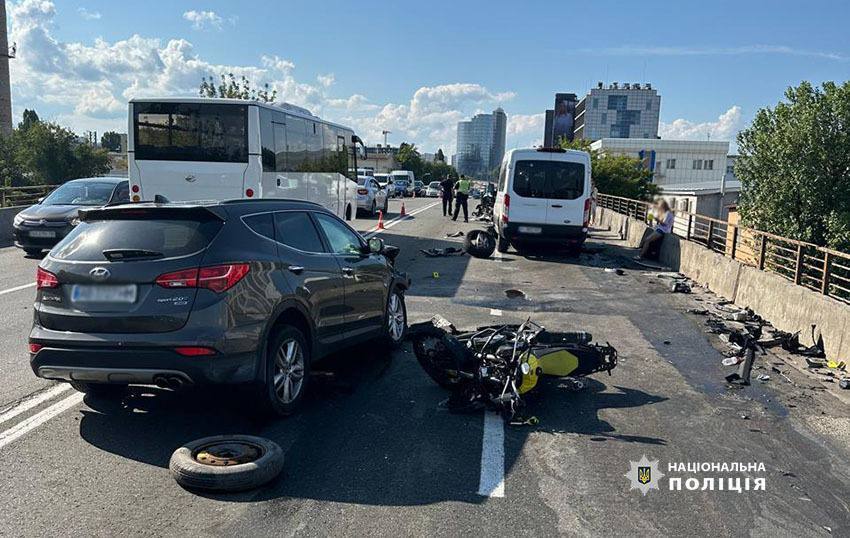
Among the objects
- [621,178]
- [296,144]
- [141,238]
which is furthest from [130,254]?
[621,178]

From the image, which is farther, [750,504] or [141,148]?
[141,148]

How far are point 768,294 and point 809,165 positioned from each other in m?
4.56

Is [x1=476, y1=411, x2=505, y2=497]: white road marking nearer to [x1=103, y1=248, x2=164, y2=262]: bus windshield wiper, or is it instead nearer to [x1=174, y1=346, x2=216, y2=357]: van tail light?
[x1=174, y1=346, x2=216, y2=357]: van tail light

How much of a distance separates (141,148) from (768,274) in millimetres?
11175

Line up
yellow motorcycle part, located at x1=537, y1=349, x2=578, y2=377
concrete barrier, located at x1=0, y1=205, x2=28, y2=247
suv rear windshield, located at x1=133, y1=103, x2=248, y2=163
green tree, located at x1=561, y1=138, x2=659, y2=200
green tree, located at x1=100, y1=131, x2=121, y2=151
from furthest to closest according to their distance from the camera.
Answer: green tree, located at x1=100, y1=131, x2=121, y2=151 → green tree, located at x1=561, y1=138, x2=659, y2=200 → concrete barrier, located at x1=0, y1=205, x2=28, y2=247 → suv rear windshield, located at x1=133, y1=103, x2=248, y2=163 → yellow motorcycle part, located at x1=537, y1=349, x2=578, y2=377

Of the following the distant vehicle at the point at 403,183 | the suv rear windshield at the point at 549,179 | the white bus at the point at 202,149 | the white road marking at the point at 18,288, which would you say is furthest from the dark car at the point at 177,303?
the distant vehicle at the point at 403,183

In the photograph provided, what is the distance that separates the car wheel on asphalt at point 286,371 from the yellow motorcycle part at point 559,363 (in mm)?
1968

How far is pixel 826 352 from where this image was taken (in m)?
7.57

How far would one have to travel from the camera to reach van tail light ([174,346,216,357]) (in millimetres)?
4527

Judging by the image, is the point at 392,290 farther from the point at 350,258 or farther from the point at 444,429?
the point at 444,429

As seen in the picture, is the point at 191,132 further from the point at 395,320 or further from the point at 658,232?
the point at 658,232

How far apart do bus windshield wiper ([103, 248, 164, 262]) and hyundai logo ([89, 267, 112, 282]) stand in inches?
3.4

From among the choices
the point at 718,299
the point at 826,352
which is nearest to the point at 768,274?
the point at 718,299

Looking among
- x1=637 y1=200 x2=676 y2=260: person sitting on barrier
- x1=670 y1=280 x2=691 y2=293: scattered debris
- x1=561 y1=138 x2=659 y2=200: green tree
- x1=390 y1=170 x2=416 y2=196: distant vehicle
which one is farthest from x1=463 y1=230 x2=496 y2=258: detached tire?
x1=390 y1=170 x2=416 y2=196: distant vehicle
